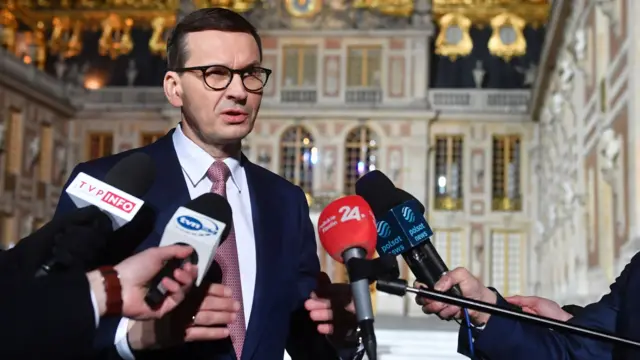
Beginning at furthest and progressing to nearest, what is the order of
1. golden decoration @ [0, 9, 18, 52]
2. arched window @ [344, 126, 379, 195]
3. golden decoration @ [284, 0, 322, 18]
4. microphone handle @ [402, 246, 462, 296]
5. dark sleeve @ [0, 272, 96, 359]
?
golden decoration @ [0, 9, 18, 52], golden decoration @ [284, 0, 322, 18], arched window @ [344, 126, 379, 195], microphone handle @ [402, 246, 462, 296], dark sleeve @ [0, 272, 96, 359]

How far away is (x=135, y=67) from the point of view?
103ft

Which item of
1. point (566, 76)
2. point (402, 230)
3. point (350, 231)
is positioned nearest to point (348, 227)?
point (350, 231)

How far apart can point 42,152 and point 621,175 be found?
2002 centimetres

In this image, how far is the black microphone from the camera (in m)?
2.21

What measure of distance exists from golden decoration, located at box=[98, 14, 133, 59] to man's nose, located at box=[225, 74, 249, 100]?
96.7 ft

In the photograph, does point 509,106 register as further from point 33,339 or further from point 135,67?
point 33,339

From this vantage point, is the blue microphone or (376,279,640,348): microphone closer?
(376,279,640,348): microphone

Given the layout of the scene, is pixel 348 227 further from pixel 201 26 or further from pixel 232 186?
pixel 201 26

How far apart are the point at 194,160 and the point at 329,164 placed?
25.3 meters

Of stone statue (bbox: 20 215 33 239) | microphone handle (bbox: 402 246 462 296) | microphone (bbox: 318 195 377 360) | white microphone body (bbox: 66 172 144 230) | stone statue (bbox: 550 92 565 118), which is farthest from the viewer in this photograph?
stone statue (bbox: 20 215 33 239)

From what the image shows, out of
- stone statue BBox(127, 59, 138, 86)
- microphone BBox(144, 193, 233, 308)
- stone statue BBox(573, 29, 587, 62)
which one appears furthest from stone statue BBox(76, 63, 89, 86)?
microphone BBox(144, 193, 233, 308)

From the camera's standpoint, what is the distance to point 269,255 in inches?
118

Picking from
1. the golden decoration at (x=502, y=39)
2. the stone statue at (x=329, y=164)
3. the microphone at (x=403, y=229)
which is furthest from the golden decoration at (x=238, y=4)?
the microphone at (x=403, y=229)

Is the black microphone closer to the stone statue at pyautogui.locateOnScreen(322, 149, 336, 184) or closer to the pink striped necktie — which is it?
the pink striped necktie
